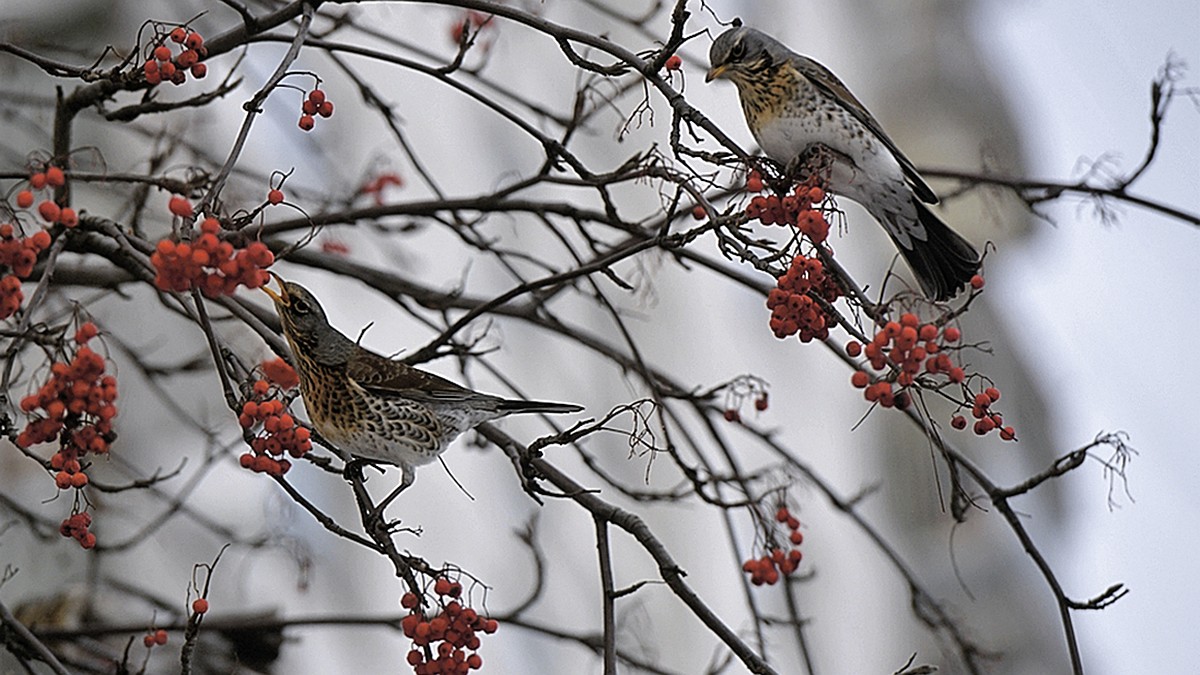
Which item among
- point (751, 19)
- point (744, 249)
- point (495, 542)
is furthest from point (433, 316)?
point (744, 249)

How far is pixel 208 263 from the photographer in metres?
0.53

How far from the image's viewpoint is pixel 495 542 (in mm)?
2039

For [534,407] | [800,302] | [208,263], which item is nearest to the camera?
[208,263]

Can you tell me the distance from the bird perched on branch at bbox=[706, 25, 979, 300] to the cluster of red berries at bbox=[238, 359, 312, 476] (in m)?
0.42

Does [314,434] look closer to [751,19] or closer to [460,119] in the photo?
[460,119]

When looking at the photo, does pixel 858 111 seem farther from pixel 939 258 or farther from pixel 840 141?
pixel 939 258

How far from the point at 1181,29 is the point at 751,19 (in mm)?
940

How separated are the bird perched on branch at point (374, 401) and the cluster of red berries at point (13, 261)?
0.27 m

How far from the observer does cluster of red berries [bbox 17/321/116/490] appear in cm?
54

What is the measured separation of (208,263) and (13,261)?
0.34ft

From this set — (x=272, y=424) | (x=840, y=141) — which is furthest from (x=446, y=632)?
(x=840, y=141)

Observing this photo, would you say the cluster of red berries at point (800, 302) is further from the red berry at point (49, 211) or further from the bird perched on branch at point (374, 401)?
the red berry at point (49, 211)

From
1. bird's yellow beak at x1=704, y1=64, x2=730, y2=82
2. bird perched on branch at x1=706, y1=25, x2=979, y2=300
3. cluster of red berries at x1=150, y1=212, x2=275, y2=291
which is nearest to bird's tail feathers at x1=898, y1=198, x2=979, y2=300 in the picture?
bird perched on branch at x1=706, y1=25, x2=979, y2=300

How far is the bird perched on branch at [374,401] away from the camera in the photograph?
0.85 metres
